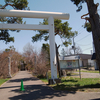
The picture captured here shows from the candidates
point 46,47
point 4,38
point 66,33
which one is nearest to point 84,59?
point 46,47

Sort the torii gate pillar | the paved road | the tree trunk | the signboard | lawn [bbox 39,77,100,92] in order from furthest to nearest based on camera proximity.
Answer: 1. the signboard
2. the torii gate pillar
3. the tree trunk
4. lawn [bbox 39,77,100,92]
5. the paved road

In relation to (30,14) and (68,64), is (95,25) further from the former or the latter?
(68,64)

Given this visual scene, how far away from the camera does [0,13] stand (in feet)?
34.0

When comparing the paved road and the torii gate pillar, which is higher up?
the torii gate pillar

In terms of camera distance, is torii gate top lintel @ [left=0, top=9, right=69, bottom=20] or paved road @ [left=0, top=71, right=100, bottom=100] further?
torii gate top lintel @ [left=0, top=9, right=69, bottom=20]

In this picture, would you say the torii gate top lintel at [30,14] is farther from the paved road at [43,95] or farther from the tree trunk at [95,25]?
the paved road at [43,95]

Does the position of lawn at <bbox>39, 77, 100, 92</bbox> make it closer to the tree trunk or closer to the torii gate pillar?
the torii gate pillar

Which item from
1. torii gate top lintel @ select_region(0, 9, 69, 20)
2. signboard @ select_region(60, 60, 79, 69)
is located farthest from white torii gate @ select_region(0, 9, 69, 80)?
signboard @ select_region(60, 60, 79, 69)

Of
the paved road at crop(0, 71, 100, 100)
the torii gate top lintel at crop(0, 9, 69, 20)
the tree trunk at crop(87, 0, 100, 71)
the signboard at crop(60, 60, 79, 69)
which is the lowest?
the paved road at crop(0, 71, 100, 100)

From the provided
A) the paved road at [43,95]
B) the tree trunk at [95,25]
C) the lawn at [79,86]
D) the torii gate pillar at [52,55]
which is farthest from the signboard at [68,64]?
the tree trunk at [95,25]

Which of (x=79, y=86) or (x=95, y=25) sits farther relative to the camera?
(x=79, y=86)

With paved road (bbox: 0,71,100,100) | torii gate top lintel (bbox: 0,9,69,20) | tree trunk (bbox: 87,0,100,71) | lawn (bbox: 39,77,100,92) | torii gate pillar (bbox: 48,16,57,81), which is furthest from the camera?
torii gate pillar (bbox: 48,16,57,81)

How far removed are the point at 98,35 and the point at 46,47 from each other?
23.5 meters

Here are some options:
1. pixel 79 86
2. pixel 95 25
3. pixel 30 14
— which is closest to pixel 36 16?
pixel 30 14
